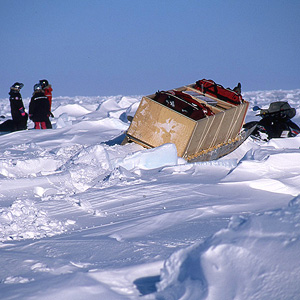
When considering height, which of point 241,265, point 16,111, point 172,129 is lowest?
point 241,265

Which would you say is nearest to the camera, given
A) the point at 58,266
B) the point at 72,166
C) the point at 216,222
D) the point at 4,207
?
the point at 58,266

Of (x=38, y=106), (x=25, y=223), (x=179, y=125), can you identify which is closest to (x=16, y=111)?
(x=38, y=106)

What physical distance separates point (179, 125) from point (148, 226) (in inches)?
134

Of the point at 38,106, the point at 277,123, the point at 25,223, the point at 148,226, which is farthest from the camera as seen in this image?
the point at 38,106

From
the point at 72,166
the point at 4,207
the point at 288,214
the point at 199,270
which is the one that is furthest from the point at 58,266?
the point at 72,166

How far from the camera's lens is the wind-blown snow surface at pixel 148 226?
1.97 metres

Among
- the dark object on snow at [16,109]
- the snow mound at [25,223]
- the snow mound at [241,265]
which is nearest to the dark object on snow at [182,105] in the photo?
the snow mound at [25,223]

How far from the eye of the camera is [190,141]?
6582mm

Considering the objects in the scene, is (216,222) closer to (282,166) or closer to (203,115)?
(282,166)

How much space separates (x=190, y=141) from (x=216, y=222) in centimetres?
334

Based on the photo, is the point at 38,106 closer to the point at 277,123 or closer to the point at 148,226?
the point at 277,123

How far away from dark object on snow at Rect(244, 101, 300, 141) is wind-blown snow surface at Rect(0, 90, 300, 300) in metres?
3.92

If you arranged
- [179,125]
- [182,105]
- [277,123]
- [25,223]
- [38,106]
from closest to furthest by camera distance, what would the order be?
1. [25,223]
2. [179,125]
3. [182,105]
4. [277,123]
5. [38,106]

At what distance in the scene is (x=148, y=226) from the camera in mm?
3379
